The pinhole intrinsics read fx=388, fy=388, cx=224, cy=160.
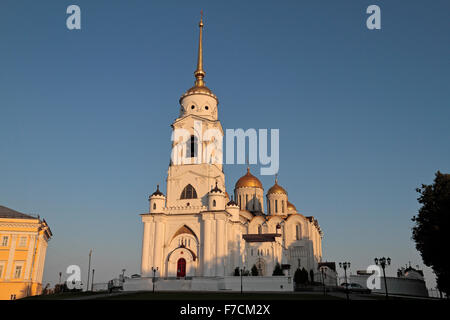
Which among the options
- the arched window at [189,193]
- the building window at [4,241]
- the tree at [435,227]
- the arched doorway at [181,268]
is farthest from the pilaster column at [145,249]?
the tree at [435,227]

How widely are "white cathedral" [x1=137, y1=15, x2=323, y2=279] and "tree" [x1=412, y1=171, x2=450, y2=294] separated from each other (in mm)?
18022

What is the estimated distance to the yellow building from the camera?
3606cm

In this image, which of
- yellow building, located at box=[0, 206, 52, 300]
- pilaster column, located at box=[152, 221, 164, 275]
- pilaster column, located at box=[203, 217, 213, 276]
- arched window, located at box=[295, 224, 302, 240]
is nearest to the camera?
yellow building, located at box=[0, 206, 52, 300]

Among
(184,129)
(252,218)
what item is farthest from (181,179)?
(252,218)

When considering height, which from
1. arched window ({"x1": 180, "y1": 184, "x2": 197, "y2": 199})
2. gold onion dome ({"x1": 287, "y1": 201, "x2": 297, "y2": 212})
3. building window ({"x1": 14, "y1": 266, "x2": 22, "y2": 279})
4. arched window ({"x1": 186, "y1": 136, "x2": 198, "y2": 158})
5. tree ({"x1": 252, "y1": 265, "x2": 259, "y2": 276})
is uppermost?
arched window ({"x1": 186, "y1": 136, "x2": 198, "y2": 158})

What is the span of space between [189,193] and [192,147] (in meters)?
5.67

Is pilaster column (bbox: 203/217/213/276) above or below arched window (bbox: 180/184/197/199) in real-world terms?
below

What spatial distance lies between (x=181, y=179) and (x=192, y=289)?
12.8 m

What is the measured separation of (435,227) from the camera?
1004 inches

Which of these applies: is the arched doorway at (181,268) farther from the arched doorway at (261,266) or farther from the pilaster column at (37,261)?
the pilaster column at (37,261)

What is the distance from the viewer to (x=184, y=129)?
4672 centimetres

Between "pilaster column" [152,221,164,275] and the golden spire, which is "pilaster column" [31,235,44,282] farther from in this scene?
the golden spire

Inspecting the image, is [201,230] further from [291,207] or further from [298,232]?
[291,207]

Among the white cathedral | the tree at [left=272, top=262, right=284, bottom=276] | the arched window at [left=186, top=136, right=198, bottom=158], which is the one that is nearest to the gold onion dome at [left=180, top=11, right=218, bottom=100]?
the white cathedral
